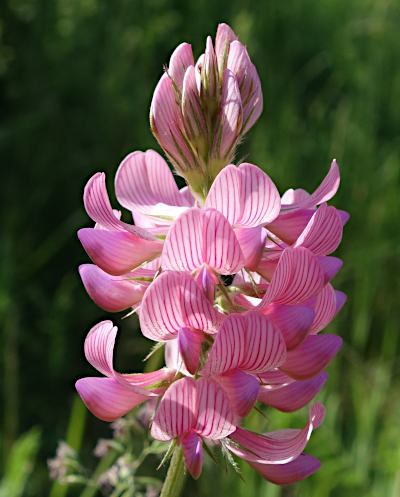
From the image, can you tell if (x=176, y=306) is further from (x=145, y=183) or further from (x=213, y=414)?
(x=145, y=183)

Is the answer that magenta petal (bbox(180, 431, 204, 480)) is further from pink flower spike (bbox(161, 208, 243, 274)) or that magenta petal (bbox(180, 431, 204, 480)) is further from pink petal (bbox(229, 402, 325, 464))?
pink flower spike (bbox(161, 208, 243, 274))

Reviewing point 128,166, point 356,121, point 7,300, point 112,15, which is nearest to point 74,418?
point 7,300

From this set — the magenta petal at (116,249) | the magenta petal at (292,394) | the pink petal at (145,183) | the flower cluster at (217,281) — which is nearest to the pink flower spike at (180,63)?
the flower cluster at (217,281)

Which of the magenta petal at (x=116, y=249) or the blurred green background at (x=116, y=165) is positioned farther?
the blurred green background at (x=116, y=165)

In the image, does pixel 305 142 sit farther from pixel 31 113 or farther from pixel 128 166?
pixel 128 166

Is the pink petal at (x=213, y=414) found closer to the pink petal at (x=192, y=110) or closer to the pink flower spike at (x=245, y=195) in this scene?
the pink flower spike at (x=245, y=195)
